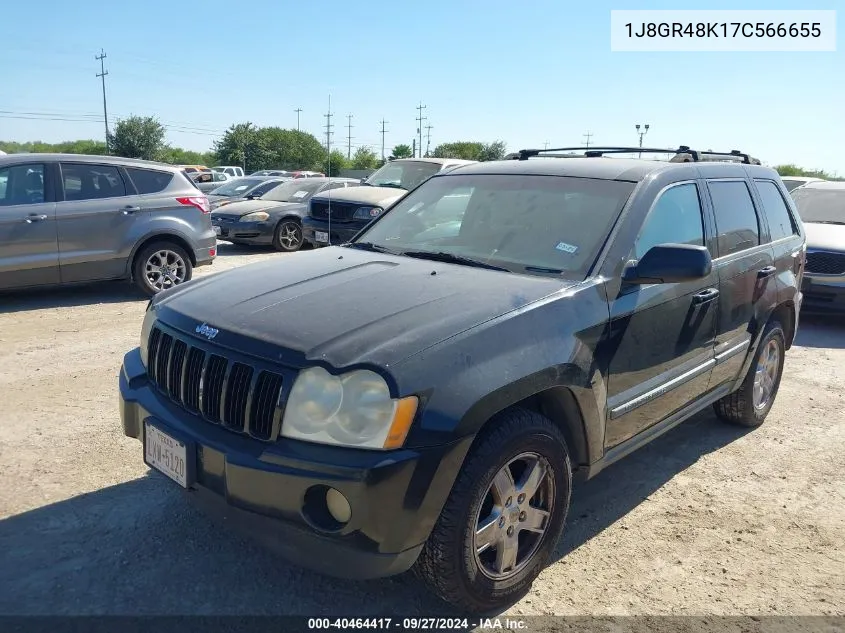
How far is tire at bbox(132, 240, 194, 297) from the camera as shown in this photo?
8.50 metres

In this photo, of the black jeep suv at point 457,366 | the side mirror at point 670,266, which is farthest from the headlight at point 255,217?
the side mirror at point 670,266

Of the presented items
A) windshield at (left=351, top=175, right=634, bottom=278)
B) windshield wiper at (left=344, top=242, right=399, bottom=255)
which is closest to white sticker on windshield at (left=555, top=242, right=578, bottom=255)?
windshield at (left=351, top=175, right=634, bottom=278)

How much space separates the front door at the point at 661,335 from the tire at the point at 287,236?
10388 mm

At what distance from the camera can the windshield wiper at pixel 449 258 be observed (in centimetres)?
339

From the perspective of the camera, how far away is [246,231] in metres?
13.1

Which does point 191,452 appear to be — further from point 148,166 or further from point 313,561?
point 148,166

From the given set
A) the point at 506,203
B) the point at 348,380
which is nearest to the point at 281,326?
the point at 348,380

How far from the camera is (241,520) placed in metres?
2.44

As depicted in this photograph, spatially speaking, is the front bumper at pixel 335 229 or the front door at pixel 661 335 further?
the front bumper at pixel 335 229

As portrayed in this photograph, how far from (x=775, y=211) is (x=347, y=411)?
12.5 feet

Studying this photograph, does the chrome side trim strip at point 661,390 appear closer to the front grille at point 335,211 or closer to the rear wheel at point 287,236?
the front grille at point 335,211

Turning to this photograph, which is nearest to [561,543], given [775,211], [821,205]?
[775,211]

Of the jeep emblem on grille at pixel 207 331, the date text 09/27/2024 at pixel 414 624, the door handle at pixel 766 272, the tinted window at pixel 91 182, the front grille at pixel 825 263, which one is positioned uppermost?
the tinted window at pixel 91 182

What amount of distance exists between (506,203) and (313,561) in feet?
7.22
